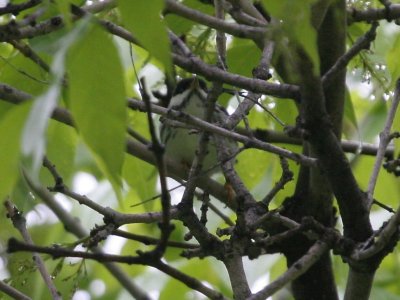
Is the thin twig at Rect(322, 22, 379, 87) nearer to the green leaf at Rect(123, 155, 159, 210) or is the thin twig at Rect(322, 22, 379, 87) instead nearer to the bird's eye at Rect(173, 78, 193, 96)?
the green leaf at Rect(123, 155, 159, 210)

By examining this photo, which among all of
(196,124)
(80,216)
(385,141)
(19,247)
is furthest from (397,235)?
(80,216)

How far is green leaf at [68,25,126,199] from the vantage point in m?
1.01

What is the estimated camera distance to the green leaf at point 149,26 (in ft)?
3.40

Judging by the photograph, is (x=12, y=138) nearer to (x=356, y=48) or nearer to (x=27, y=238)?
(x=356, y=48)

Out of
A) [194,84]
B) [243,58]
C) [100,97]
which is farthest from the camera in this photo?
[194,84]

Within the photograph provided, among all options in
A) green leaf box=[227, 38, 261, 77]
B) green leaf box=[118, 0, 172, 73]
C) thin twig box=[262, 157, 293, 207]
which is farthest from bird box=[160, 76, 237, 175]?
green leaf box=[118, 0, 172, 73]

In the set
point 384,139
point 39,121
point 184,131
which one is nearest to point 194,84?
point 184,131

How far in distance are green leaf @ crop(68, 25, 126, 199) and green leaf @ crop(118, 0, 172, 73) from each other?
0.04 m

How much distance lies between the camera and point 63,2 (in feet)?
3.45

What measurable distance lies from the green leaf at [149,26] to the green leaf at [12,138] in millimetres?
168

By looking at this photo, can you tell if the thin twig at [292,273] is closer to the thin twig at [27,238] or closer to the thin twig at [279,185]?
the thin twig at [279,185]

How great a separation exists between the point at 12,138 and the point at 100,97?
113mm

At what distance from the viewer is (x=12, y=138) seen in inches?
39.1

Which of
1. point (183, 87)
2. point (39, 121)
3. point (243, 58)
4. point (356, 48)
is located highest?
point (183, 87)
